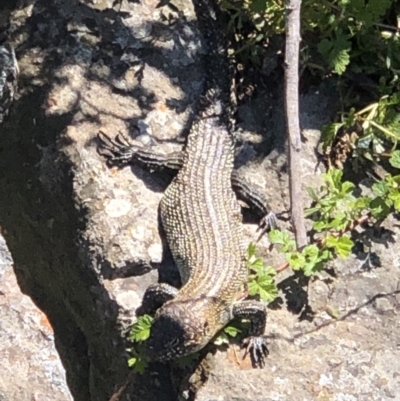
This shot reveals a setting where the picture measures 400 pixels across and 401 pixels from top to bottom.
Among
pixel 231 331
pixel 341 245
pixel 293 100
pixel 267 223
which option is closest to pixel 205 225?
pixel 267 223

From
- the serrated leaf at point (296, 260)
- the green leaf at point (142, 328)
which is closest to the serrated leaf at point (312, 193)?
the serrated leaf at point (296, 260)

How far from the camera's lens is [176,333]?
5.12m

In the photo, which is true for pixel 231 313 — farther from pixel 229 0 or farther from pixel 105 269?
pixel 229 0

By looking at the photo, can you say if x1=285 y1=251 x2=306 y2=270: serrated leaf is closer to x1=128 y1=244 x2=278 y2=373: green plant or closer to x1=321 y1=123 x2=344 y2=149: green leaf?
x1=128 y1=244 x2=278 y2=373: green plant

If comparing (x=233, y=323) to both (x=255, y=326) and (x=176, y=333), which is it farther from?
(x=176, y=333)

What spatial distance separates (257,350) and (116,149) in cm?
153

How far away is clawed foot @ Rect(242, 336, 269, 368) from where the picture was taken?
525cm

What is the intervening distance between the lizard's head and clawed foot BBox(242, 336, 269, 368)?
0.25 metres

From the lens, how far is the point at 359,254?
Result: 5754 millimetres

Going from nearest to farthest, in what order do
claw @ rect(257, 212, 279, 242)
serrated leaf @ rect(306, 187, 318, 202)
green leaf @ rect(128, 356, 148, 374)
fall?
green leaf @ rect(128, 356, 148, 374), serrated leaf @ rect(306, 187, 318, 202), claw @ rect(257, 212, 279, 242)

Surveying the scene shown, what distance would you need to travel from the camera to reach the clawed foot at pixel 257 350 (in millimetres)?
5246

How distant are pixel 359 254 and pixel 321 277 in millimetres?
293

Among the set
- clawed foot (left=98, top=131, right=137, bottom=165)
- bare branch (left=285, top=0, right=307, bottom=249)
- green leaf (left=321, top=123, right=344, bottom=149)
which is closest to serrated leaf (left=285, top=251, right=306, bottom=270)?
bare branch (left=285, top=0, right=307, bottom=249)

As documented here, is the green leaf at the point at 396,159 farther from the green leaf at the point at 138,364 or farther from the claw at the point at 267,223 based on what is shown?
the green leaf at the point at 138,364
